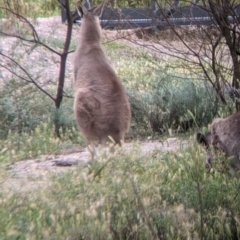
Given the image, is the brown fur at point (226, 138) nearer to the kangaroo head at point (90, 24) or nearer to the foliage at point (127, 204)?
the foliage at point (127, 204)

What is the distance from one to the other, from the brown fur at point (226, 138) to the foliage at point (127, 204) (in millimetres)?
238

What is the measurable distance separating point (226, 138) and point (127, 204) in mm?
1541

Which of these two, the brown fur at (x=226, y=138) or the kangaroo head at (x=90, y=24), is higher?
the kangaroo head at (x=90, y=24)

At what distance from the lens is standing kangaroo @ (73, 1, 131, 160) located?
25.2 feet

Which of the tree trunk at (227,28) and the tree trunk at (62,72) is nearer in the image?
the tree trunk at (227,28)

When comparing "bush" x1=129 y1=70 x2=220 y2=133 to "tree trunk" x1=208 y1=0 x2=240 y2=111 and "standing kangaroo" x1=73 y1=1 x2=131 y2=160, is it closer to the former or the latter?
"tree trunk" x1=208 y1=0 x2=240 y2=111

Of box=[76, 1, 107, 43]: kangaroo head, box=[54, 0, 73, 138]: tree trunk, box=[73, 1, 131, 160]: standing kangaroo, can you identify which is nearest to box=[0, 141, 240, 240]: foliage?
box=[73, 1, 131, 160]: standing kangaroo

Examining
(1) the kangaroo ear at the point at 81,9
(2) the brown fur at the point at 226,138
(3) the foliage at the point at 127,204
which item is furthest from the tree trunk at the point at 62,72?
(3) the foliage at the point at 127,204

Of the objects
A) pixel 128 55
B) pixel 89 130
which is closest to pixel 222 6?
pixel 89 130

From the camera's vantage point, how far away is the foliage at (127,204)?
4902mm

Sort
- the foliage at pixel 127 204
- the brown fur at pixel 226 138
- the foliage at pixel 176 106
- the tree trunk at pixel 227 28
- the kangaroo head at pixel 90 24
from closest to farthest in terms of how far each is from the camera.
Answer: the foliage at pixel 127 204
the brown fur at pixel 226 138
the tree trunk at pixel 227 28
the kangaroo head at pixel 90 24
the foliage at pixel 176 106

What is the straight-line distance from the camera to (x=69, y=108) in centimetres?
1037

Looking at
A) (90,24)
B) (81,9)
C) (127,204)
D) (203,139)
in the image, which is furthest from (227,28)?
(127,204)

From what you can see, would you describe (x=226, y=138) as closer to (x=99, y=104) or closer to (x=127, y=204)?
(x=127, y=204)
